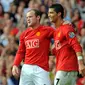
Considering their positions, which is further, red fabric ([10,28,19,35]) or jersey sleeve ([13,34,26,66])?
red fabric ([10,28,19,35])

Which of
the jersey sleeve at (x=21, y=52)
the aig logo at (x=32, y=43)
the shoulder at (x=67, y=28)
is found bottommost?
the jersey sleeve at (x=21, y=52)

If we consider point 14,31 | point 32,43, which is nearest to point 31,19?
point 32,43

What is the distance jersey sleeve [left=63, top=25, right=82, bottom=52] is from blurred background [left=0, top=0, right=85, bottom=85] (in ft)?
15.5

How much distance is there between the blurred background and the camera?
48.0 ft

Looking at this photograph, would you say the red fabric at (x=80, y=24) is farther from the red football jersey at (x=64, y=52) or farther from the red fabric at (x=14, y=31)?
the red football jersey at (x=64, y=52)

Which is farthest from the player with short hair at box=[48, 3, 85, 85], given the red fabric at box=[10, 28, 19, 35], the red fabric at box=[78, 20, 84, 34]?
the red fabric at box=[10, 28, 19, 35]

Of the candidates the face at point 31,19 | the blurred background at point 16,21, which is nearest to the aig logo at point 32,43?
the face at point 31,19

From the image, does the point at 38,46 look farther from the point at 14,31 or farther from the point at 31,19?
the point at 14,31

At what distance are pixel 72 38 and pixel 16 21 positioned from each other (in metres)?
8.61

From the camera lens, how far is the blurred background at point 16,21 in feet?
48.0

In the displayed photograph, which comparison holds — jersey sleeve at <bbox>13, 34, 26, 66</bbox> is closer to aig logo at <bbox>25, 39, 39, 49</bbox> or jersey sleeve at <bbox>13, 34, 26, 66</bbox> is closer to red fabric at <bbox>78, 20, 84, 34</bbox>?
aig logo at <bbox>25, 39, 39, 49</bbox>

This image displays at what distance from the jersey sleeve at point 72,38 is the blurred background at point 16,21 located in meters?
4.73

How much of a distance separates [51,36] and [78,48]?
1.07 m

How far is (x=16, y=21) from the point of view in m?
17.5
